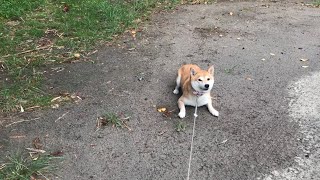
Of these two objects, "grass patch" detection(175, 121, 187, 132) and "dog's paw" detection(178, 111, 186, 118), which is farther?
"dog's paw" detection(178, 111, 186, 118)

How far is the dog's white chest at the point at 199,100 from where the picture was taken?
15.1 ft

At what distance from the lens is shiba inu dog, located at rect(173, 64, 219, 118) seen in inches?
174

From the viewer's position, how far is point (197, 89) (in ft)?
14.7

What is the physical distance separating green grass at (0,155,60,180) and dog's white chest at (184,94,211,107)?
165 centimetres

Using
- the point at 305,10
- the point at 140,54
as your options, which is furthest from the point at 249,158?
the point at 305,10

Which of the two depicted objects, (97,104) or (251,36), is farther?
(251,36)

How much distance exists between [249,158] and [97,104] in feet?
6.35

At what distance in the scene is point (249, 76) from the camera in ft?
18.3

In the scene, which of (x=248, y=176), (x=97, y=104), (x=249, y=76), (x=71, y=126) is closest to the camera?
(x=248, y=176)

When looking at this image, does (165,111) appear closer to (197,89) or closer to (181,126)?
(181,126)

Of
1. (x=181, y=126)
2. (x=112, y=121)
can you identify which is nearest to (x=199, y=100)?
(x=181, y=126)

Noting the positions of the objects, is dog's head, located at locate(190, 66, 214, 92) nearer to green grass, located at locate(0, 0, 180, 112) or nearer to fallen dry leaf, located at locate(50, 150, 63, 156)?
fallen dry leaf, located at locate(50, 150, 63, 156)

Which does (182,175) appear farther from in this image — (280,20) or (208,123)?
(280,20)


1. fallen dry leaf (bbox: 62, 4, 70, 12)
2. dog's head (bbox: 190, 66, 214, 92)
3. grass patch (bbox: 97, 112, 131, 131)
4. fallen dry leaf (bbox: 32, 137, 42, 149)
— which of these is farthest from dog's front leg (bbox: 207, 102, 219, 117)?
fallen dry leaf (bbox: 62, 4, 70, 12)
